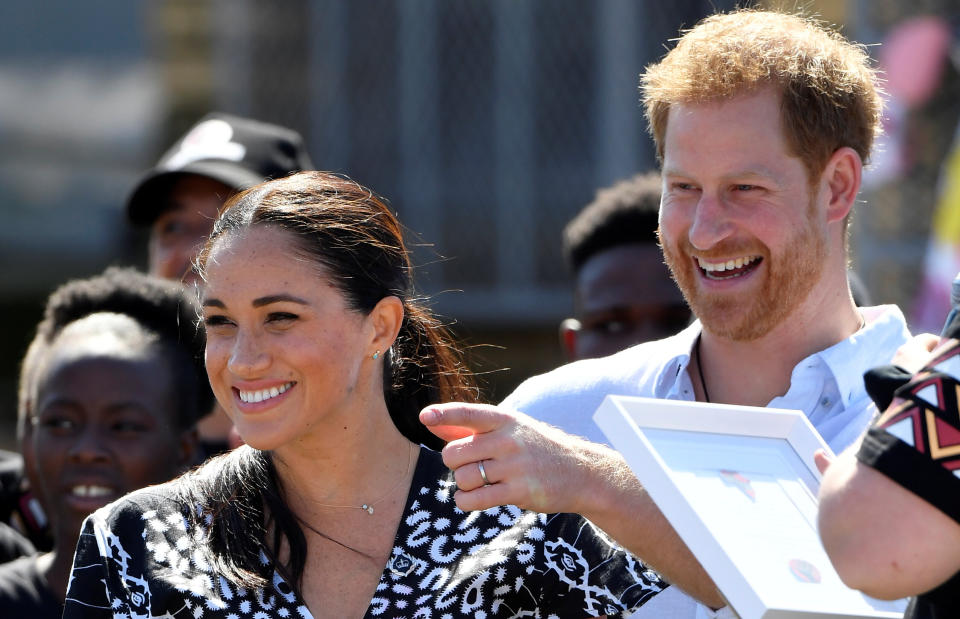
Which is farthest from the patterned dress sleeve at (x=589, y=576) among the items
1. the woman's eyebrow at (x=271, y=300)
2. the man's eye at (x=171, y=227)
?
the man's eye at (x=171, y=227)

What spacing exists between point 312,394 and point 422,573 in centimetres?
39

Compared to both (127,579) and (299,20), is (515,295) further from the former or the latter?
(127,579)

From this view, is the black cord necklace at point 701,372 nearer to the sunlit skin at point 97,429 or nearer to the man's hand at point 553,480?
the man's hand at point 553,480

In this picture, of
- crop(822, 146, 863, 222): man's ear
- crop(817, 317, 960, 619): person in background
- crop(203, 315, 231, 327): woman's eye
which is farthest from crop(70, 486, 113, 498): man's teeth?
crop(817, 317, 960, 619): person in background

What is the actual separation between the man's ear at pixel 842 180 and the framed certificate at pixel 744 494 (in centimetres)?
74

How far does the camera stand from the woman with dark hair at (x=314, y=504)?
2.53 meters

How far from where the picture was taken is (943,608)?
5.83ft

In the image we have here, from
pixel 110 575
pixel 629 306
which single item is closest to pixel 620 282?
pixel 629 306

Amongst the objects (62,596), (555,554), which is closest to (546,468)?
(555,554)

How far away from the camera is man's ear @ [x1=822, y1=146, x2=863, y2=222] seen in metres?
2.82

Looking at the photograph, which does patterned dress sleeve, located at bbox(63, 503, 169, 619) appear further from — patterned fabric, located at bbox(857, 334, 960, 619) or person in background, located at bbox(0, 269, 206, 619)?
patterned fabric, located at bbox(857, 334, 960, 619)

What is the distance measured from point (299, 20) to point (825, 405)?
5677 millimetres

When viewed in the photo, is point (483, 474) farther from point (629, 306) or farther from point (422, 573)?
point (629, 306)

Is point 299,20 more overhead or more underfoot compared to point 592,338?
more overhead
